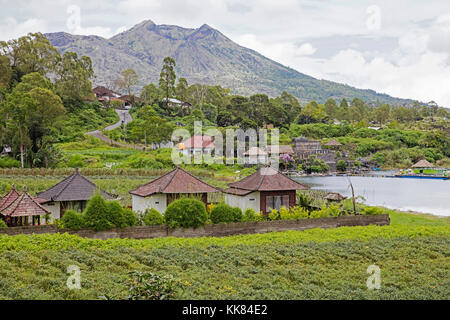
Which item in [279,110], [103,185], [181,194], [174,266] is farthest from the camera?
[279,110]

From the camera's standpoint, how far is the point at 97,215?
13820mm

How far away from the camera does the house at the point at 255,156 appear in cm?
5128

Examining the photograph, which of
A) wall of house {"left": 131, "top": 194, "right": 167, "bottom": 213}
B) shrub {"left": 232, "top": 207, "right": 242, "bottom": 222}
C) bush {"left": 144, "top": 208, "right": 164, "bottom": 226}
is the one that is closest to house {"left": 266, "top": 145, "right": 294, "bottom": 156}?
wall of house {"left": 131, "top": 194, "right": 167, "bottom": 213}

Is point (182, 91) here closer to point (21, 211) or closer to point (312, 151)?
point (312, 151)

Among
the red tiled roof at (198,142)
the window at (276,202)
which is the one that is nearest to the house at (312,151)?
the red tiled roof at (198,142)

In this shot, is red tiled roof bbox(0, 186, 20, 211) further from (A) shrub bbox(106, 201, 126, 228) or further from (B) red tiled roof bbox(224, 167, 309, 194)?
(B) red tiled roof bbox(224, 167, 309, 194)

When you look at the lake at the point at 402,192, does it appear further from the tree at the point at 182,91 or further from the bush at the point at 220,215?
the tree at the point at 182,91

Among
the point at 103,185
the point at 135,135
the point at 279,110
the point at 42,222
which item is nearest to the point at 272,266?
the point at 42,222

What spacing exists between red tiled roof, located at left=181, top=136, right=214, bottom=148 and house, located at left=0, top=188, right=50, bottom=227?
1431 inches

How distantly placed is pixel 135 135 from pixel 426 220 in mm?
35492

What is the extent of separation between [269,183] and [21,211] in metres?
10.0
